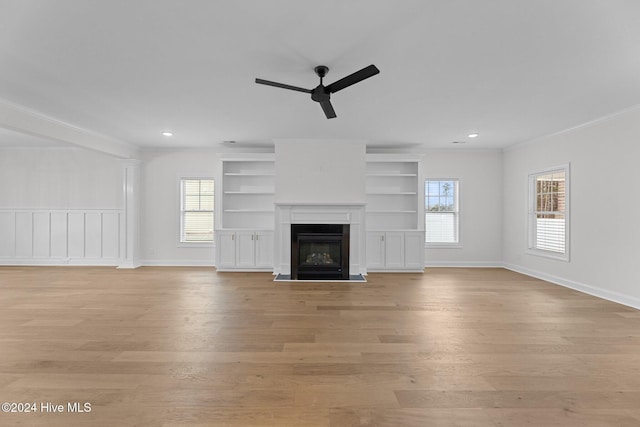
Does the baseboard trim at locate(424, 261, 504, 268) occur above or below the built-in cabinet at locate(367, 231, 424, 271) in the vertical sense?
below

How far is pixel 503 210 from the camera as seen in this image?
21.1ft

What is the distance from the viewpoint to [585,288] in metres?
4.52

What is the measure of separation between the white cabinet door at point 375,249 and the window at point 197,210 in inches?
136

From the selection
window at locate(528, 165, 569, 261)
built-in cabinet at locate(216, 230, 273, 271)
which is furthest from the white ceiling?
built-in cabinet at locate(216, 230, 273, 271)

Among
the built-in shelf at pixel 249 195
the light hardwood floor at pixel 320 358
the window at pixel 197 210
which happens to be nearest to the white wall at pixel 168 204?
the window at pixel 197 210

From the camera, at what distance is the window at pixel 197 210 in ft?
21.4

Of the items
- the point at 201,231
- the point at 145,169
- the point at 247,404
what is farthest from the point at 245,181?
the point at 247,404

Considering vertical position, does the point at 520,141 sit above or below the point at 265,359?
above

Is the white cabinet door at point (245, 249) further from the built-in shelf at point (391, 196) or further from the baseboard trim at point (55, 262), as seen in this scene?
the baseboard trim at point (55, 262)

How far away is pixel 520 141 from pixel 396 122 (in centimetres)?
297

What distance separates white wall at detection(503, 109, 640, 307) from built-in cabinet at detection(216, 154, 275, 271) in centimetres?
518

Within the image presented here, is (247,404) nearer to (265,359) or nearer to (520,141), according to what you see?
(265,359)

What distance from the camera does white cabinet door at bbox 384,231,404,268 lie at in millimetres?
5953

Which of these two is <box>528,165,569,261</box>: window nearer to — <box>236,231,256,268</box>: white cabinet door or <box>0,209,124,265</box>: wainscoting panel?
<box>236,231,256,268</box>: white cabinet door
